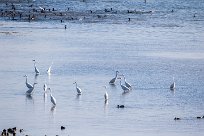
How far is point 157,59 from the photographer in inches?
1535

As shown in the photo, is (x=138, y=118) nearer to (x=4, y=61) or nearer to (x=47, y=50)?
(x=4, y=61)

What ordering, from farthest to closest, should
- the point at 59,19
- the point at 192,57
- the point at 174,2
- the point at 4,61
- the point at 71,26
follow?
1. the point at 174,2
2. the point at 59,19
3. the point at 71,26
4. the point at 192,57
5. the point at 4,61

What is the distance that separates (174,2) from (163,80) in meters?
52.8

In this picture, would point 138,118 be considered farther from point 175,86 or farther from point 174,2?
point 174,2

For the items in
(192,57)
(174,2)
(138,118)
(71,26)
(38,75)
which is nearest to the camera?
(138,118)

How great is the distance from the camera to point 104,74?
112 ft

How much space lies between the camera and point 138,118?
25031 mm

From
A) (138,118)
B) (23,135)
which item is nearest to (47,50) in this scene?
(138,118)

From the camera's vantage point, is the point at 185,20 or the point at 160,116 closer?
the point at 160,116

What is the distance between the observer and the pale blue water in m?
24.2

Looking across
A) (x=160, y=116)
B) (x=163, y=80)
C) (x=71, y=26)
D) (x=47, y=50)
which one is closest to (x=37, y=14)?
(x=71, y=26)

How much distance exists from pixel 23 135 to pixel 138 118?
481cm

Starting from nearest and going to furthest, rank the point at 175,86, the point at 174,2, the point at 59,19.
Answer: the point at 175,86, the point at 59,19, the point at 174,2

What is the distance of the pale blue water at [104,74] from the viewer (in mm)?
24172
